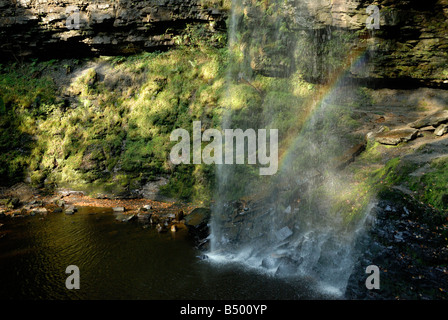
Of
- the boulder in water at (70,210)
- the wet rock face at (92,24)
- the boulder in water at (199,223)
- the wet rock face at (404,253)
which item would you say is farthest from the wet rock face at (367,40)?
the boulder in water at (70,210)

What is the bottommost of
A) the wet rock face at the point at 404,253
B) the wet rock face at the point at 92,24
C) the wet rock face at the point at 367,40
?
the wet rock face at the point at 404,253

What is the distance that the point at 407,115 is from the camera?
29.8ft

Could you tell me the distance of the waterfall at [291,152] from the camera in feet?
21.3

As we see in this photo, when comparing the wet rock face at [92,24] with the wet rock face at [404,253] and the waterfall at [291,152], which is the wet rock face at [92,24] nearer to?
the waterfall at [291,152]

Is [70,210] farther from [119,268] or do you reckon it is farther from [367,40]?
[367,40]

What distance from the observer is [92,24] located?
46.4ft

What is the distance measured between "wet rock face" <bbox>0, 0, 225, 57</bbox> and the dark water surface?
411 inches

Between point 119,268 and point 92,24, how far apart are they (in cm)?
1347

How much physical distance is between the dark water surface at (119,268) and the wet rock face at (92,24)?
1044 centimetres

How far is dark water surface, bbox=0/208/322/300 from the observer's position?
5.62 m

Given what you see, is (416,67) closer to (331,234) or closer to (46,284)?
(331,234)

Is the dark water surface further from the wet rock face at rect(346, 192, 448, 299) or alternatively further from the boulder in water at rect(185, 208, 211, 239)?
the wet rock face at rect(346, 192, 448, 299)
